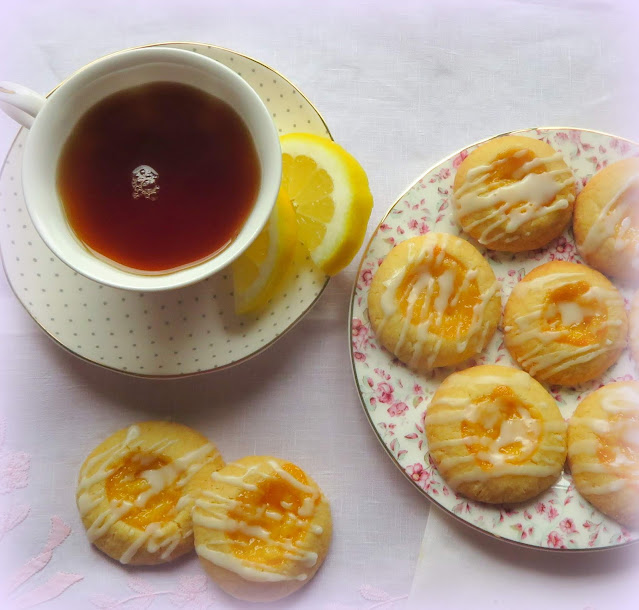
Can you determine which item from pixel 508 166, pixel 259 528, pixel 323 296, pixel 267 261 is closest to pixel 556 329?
pixel 508 166

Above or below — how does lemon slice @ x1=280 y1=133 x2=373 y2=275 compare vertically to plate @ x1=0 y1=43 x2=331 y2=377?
above

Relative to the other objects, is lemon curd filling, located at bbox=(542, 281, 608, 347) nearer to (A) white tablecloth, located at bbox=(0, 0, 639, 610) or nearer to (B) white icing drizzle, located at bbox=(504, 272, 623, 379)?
(B) white icing drizzle, located at bbox=(504, 272, 623, 379)

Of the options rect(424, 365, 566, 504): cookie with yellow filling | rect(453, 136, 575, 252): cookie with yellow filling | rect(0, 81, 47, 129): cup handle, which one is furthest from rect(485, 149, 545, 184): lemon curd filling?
rect(0, 81, 47, 129): cup handle

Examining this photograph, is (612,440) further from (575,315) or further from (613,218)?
(613,218)

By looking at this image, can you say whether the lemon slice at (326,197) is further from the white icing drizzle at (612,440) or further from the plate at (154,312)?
the white icing drizzle at (612,440)

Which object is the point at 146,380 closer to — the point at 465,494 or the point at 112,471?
the point at 112,471

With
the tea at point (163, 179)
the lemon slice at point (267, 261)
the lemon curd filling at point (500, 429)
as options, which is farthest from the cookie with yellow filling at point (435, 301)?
the tea at point (163, 179)
